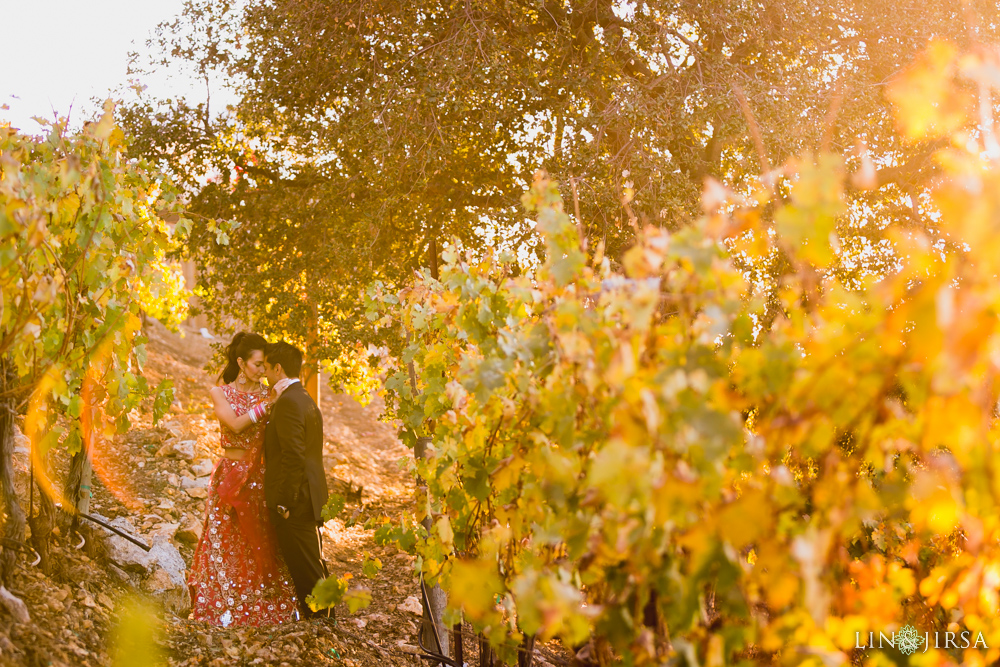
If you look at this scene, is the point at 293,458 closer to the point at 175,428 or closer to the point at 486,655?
the point at 486,655

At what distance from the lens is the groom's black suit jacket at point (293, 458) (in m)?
5.00

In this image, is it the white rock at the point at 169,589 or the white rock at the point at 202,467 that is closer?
the white rock at the point at 169,589

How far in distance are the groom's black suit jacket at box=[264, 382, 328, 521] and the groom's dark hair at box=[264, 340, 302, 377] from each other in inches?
7.1

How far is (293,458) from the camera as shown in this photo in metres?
5.00

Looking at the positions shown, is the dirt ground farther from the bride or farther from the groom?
the groom

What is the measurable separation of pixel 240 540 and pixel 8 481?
1991 millimetres

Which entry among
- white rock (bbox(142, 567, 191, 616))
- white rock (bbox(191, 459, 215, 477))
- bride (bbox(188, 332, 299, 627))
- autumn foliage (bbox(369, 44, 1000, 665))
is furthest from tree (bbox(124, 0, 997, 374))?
autumn foliage (bbox(369, 44, 1000, 665))

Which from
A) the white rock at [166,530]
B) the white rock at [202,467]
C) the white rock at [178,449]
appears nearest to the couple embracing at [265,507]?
the white rock at [166,530]

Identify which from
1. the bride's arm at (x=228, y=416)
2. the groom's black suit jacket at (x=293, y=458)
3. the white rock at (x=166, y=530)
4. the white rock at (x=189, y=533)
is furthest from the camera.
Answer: the white rock at (x=189, y=533)

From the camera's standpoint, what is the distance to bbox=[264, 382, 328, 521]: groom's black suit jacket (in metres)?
5.00

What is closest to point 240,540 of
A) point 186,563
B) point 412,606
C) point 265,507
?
point 265,507

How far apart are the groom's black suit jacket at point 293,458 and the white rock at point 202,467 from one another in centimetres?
467

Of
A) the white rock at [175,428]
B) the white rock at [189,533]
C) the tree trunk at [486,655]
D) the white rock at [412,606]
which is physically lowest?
the white rock at [412,606]

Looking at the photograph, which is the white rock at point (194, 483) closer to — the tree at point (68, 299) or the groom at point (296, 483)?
the groom at point (296, 483)
